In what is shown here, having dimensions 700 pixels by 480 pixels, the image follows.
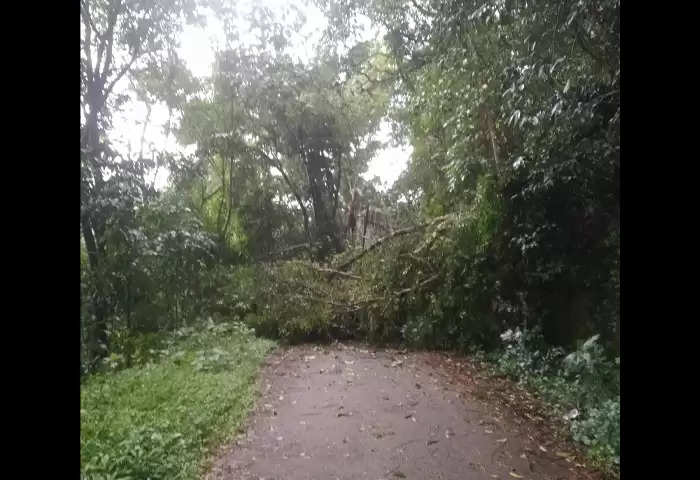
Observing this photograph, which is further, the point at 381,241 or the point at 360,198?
the point at 360,198

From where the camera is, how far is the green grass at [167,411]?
184 centimetres

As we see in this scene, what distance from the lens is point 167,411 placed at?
239 centimetres

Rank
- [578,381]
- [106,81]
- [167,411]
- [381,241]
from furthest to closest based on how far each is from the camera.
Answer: [381,241] → [578,381] → [167,411] → [106,81]

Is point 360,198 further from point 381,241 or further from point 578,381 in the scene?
point 578,381

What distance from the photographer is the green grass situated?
1838 mm

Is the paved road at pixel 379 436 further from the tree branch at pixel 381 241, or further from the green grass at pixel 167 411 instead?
the tree branch at pixel 381 241

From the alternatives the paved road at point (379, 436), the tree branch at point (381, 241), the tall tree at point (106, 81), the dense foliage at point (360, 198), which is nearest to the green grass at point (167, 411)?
the dense foliage at point (360, 198)

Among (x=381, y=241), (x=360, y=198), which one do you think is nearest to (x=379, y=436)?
(x=381, y=241)

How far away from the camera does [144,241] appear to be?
2.67 metres

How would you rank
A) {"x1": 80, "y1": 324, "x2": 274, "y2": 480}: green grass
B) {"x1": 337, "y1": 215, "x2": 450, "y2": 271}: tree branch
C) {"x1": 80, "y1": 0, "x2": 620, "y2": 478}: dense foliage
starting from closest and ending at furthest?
{"x1": 80, "y1": 324, "x2": 274, "y2": 480}: green grass
{"x1": 80, "y1": 0, "x2": 620, "y2": 478}: dense foliage
{"x1": 337, "y1": 215, "x2": 450, "y2": 271}: tree branch

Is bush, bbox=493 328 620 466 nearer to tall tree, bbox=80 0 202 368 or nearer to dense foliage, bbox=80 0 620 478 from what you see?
dense foliage, bbox=80 0 620 478

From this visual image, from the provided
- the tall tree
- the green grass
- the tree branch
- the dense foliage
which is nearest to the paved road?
the green grass
